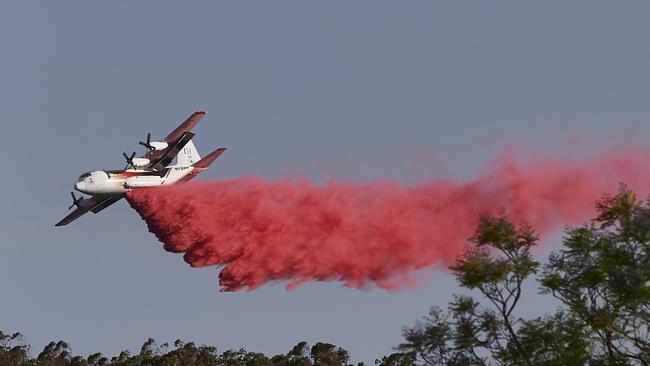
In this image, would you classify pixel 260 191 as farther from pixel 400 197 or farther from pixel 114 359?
pixel 114 359

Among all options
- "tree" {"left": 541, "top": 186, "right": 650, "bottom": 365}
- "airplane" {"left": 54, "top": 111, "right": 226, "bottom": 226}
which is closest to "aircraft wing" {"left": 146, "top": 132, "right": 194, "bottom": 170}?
"airplane" {"left": 54, "top": 111, "right": 226, "bottom": 226}

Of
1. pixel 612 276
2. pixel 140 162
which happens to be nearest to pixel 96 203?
pixel 140 162

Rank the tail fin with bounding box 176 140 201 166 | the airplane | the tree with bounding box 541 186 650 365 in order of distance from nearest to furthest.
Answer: the tree with bounding box 541 186 650 365 → the airplane → the tail fin with bounding box 176 140 201 166

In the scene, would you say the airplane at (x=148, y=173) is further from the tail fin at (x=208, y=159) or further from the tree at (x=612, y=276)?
the tree at (x=612, y=276)

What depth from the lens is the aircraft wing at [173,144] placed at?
73.2 meters

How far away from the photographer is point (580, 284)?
148 feet

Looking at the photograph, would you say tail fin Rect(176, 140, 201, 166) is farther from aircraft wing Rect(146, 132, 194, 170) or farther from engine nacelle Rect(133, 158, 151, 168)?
engine nacelle Rect(133, 158, 151, 168)

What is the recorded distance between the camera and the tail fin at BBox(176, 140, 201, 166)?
258ft

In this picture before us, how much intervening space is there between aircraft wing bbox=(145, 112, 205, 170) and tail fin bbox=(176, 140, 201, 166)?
148 inches

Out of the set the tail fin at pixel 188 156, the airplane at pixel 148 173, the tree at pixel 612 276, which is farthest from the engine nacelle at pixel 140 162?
the tree at pixel 612 276

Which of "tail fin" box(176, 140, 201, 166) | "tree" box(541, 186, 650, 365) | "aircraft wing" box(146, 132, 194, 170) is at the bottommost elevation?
"tree" box(541, 186, 650, 365)

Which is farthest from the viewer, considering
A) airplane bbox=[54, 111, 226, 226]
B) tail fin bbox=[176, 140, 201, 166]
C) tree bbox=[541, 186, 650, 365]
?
tail fin bbox=[176, 140, 201, 166]

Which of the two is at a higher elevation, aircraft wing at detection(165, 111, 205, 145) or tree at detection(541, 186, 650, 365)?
aircraft wing at detection(165, 111, 205, 145)

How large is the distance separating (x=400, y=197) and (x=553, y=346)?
105 feet
